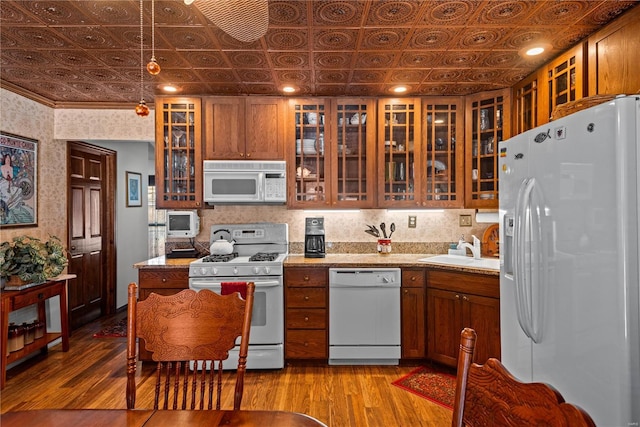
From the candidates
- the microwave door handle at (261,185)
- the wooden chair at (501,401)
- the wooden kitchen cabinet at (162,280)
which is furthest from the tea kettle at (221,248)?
the wooden chair at (501,401)

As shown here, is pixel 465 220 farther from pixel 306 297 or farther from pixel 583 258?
pixel 583 258

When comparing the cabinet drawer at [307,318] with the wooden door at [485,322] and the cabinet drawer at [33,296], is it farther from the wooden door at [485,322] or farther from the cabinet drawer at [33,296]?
the cabinet drawer at [33,296]

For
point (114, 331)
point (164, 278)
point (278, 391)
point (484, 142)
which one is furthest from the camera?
point (114, 331)

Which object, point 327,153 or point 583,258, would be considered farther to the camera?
point 327,153

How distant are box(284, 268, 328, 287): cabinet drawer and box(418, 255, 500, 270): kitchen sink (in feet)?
2.97

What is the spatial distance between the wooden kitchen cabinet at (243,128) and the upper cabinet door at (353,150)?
0.52 meters

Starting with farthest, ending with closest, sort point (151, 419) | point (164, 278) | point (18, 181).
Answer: point (18, 181), point (164, 278), point (151, 419)

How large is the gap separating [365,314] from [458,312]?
77cm

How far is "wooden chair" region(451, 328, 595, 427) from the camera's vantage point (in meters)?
0.72

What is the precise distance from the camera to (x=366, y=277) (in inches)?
128

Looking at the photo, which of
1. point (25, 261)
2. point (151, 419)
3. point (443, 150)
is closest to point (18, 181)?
point (25, 261)

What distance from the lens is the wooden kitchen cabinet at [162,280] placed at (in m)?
3.23

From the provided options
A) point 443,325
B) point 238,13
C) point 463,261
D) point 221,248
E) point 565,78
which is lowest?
point 443,325

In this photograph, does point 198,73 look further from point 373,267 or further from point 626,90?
point 626,90
